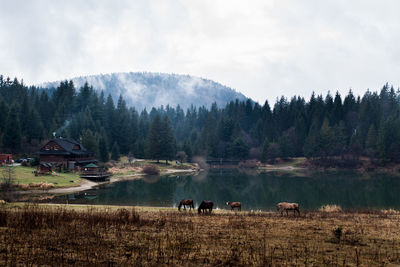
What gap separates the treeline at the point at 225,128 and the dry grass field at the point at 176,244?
72.5 meters

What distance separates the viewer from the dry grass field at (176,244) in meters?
9.27

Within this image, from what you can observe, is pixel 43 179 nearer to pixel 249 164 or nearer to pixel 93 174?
pixel 93 174

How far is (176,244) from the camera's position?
11.2 meters

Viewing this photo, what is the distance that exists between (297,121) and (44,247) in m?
118

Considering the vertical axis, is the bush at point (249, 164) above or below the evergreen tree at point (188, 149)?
below

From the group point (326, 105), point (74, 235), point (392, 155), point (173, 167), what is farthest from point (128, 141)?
point (74, 235)

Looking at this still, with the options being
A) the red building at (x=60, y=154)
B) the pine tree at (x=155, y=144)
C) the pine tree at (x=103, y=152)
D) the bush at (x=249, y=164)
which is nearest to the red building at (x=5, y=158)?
the red building at (x=60, y=154)

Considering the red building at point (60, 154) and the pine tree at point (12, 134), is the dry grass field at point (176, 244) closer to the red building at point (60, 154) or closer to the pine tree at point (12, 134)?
the red building at point (60, 154)

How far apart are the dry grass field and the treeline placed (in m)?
72.5

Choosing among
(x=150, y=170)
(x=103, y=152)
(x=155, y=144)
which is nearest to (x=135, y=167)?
(x=150, y=170)

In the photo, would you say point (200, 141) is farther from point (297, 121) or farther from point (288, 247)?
point (288, 247)

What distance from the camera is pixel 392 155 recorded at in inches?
3708

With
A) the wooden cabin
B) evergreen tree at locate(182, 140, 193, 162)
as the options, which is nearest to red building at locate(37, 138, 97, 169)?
the wooden cabin

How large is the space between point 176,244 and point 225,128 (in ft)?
389
